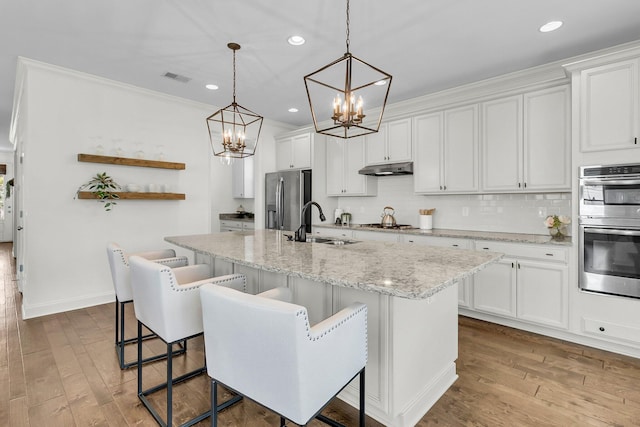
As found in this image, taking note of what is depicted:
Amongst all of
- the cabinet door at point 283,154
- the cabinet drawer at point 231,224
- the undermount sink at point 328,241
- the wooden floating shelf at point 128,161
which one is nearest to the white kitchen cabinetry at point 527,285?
the undermount sink at point 328,241

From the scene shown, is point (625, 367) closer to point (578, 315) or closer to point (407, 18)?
point (578, 315)

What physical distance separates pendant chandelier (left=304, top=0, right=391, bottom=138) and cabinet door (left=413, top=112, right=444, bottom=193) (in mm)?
555

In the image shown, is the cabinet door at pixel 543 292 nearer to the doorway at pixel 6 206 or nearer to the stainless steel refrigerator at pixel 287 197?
the stainless steel refrigerator at pixel 287 197

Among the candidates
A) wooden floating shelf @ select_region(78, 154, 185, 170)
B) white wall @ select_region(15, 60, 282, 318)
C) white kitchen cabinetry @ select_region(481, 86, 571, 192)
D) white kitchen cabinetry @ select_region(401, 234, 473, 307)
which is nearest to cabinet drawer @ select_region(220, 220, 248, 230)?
white wall @ select_region(15, 60, 282, 318)

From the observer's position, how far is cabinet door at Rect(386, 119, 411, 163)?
169 inches

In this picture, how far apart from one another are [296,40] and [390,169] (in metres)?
2.04

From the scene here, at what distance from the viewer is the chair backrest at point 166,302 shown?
66.5 inches

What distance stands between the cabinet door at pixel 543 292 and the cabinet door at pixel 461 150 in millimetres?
1062

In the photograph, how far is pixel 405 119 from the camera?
169 inches

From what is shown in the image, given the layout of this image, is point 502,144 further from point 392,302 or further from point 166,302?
point 166,302

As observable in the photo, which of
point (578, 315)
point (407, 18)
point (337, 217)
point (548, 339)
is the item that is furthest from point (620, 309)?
point (337, 217)

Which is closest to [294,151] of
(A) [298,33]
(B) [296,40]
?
(B) [296,40]

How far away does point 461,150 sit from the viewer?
383cm

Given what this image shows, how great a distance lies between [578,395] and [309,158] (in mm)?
4094
